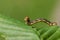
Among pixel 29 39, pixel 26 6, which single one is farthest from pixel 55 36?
pixel 26 6

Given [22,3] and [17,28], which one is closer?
[17,28]

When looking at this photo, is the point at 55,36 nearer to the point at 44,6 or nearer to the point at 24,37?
the point at 24,37

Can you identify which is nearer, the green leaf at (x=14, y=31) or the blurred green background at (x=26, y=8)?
the green leaf at (x=14, y=31)

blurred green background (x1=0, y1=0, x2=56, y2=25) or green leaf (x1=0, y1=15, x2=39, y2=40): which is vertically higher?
blurred green background (x1=0, y1=0, x2=56, y2=25)

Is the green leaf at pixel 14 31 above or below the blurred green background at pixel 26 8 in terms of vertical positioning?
below

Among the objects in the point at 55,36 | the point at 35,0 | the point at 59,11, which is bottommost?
the point at 55,36

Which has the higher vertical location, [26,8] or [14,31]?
[26,8]

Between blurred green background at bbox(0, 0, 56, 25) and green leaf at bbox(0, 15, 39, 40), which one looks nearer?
green leaf at bbox(0, 15, 39, 40)

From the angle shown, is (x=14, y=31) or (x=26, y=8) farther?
(x=26, y=8)
